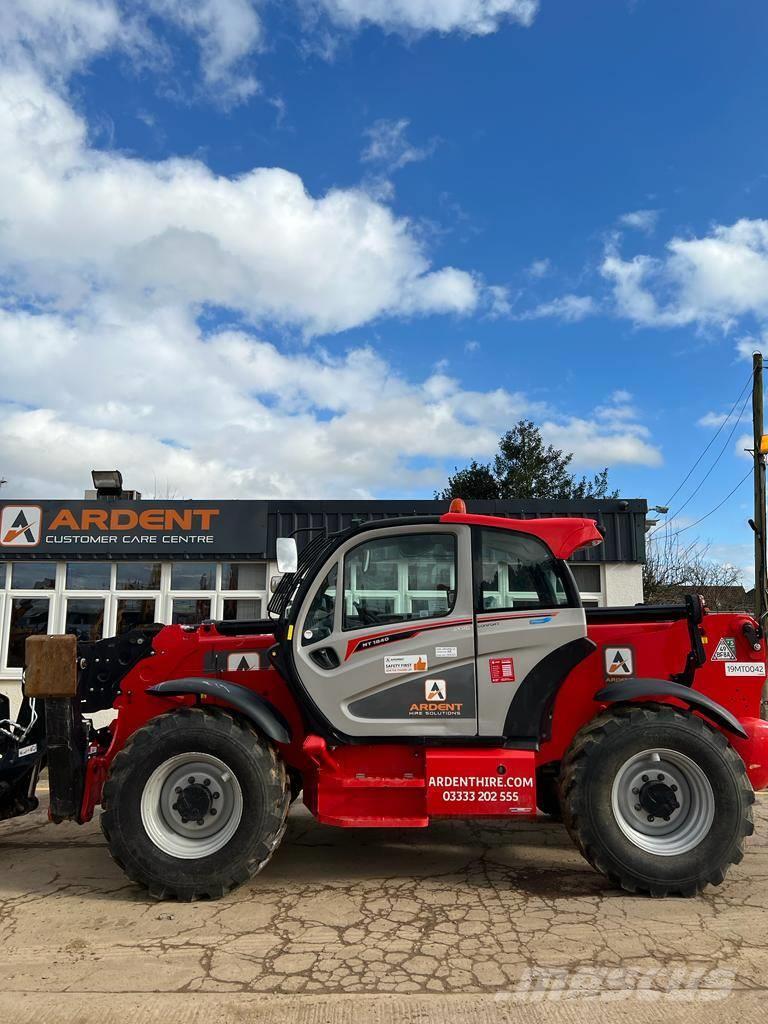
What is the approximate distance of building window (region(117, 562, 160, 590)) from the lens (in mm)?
12633

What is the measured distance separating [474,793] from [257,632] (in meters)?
2.10

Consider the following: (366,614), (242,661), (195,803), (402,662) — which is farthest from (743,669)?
(195,803)

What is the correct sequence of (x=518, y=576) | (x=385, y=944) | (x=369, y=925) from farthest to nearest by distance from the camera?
1. (x=518, y=576)
2. (x=369, y=925)
3. (x=385, y=944)

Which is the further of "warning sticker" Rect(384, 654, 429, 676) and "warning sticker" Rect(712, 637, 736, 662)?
"warning sticker" Rect(712, 637, 736, 662)

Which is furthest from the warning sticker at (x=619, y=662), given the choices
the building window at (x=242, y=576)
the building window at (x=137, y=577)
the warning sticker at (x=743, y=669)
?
the building window at (x=137, y=577)

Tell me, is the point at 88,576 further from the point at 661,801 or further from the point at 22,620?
the point at 661,801

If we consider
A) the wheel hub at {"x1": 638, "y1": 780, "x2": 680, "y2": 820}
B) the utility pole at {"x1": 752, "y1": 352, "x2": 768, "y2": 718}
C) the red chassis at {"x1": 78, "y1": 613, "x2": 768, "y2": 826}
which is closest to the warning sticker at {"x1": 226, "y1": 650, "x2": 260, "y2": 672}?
the red chassis at {"x1": 78, "y1": 613, "x2": 768, "y2": 826}

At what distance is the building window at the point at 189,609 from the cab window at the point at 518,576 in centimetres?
844

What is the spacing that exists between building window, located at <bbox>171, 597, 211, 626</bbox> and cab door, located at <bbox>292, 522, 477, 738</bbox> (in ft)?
26.2

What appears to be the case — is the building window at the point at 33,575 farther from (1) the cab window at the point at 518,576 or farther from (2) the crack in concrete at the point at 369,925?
(1) the cab window at the point at 518,576

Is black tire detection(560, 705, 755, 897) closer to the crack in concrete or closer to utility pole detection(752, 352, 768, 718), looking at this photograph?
the crack in concrete

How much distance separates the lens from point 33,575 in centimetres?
1270

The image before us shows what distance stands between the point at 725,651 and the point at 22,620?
1139 centimetres

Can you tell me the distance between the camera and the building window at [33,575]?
12.6m
